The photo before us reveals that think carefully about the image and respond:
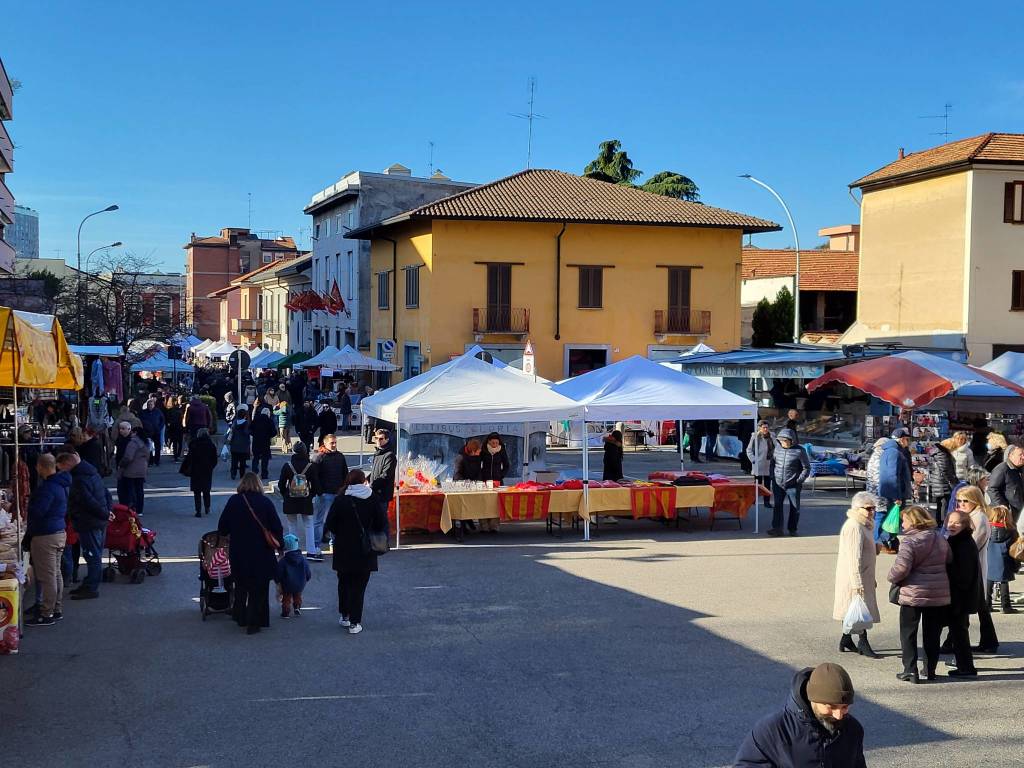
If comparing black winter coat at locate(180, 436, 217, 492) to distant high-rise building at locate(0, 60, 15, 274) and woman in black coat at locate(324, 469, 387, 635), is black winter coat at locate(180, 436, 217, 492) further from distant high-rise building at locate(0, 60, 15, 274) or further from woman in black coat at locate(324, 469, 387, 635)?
distant high-rise building at locate(0, 60, 15, 274)

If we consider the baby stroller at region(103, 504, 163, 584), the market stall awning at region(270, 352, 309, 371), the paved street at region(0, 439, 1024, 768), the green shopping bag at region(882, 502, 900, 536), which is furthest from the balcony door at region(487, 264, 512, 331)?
the baby stroller at region(103, 504, 163, 584)

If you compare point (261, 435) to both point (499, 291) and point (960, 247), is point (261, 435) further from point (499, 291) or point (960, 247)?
point (960, 247)

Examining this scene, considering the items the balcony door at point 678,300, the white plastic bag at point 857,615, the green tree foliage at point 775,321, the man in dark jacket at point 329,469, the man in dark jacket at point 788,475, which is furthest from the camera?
the green tree foliage at point 775,321

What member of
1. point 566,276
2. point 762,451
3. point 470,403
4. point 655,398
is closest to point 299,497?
point 470,403

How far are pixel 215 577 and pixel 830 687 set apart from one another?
286 inches

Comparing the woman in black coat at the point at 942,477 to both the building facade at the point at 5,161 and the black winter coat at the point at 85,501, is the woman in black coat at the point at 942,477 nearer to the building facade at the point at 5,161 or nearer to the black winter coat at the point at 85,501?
the black winter coat at the point at 85,501

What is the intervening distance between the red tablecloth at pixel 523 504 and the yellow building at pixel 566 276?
70.5ft

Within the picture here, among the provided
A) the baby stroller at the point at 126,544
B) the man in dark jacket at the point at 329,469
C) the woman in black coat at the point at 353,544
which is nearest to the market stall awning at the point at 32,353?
the baby stroller at the point at 126,544

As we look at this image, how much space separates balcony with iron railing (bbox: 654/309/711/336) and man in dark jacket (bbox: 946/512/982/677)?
29457 mm

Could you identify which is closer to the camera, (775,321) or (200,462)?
(200,462)

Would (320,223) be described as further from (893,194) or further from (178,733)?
(178,733)

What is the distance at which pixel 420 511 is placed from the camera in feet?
48.9

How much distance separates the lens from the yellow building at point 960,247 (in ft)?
120

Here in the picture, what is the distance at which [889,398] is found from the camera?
18156 mm
